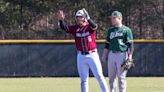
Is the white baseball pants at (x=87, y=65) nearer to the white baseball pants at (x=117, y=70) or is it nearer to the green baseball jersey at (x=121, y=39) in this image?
the white baseball pants at (x=117, y=70)

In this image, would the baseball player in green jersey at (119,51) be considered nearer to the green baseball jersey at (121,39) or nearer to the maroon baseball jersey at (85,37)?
the green baseball jersey at (121,39)

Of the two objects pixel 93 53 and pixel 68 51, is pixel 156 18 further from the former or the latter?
pixel 93 53

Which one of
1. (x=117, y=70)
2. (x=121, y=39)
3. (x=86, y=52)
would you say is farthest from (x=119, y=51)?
(x=86, y=52)

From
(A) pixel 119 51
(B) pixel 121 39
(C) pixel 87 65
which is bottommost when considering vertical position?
(C) pixel 87 65

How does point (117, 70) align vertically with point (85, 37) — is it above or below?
below

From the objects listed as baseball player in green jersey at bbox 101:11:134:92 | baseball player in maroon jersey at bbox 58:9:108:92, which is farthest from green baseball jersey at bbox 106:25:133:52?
baseball player in maroon jersey at bbox 58:9:108:92

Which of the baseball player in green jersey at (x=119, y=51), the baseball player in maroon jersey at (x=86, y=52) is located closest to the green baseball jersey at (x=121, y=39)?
the baseball player in green jersey at (x=119, y=51)

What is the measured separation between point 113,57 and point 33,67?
9.63 meters

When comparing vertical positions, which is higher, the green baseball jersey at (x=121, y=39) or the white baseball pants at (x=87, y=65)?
the green baseball jersey at (x=121, y=39)

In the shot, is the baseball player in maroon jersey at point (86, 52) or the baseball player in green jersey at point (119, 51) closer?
the baseball player in maroon jersey at point (86, 52)

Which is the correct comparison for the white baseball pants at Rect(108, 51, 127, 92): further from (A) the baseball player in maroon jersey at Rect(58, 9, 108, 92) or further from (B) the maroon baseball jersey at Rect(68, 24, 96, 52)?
(B) the maroon baseball jersey at Rect(68, 24, 96, 52)

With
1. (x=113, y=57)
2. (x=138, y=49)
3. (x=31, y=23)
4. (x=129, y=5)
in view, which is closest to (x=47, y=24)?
(x=31, y=23)

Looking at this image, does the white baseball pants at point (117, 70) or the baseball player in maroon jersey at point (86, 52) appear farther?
the white baseball pants at point (117, 70)

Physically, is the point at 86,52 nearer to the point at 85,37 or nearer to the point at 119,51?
the point at 85,37
